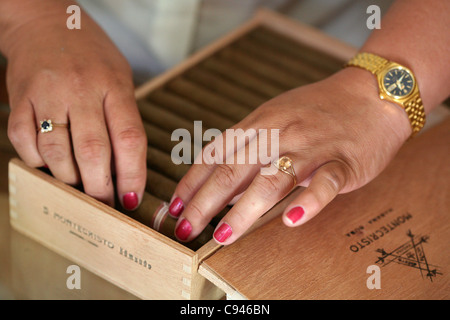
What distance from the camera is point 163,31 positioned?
129 cm

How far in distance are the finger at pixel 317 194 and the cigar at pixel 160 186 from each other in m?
0.25

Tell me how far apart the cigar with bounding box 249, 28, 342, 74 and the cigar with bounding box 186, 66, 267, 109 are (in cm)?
20

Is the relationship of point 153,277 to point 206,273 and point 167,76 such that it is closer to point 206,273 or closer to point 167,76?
point 206,273

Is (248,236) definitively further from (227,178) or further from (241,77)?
(241,77)

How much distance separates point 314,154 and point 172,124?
1.09 feet

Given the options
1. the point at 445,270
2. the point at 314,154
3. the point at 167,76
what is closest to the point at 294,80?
the point at 167,76

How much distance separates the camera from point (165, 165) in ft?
3.14

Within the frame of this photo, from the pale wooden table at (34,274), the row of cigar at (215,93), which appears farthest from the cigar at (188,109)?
the pale wooden table at (34,274)

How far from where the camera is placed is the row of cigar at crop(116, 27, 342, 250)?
3.00 ft

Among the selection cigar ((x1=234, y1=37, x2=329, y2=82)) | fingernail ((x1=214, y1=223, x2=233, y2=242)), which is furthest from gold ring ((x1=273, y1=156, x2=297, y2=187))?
cigar ((x1=234, y1=37, x2=329, y2=82))

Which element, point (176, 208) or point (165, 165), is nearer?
point (176, 208)

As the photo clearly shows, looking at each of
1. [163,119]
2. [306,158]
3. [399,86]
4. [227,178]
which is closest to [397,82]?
[399,86]

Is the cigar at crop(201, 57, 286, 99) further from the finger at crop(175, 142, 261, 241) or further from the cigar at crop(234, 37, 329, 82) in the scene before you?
the finger at crop(175, 142, 261, 241)

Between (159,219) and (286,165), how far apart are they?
0.70 feet
